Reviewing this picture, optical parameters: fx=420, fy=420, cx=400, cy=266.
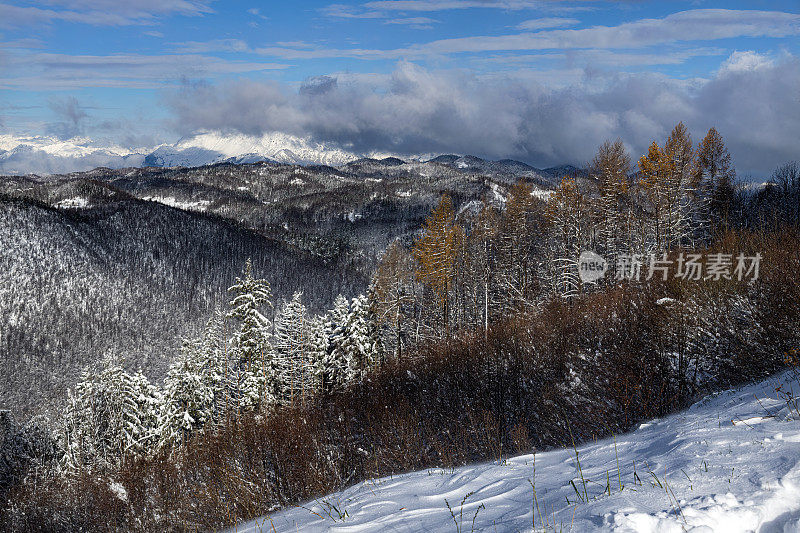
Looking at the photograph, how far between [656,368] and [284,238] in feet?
561

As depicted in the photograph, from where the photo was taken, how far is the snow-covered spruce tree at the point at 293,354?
30587 mm

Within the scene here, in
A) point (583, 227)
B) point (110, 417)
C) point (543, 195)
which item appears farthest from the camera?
point (543, 195)

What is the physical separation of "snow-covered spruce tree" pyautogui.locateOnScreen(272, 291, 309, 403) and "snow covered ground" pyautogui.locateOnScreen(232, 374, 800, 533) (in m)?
25.2

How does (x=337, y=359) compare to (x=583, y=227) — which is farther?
(x=337, y=359)

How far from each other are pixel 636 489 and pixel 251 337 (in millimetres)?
21473

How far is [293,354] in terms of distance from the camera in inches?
1300

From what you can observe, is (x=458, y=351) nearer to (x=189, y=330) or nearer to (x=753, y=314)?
(x=753, y=314)

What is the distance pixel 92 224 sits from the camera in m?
140

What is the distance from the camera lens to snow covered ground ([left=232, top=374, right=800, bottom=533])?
281cm

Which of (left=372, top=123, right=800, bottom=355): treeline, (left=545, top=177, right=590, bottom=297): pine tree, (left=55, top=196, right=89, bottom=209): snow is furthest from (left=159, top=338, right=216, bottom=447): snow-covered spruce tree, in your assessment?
(left=55, top=196, right=89, bottom=209): snow

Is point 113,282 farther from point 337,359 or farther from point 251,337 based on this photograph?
point 251,337

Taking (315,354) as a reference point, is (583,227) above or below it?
above

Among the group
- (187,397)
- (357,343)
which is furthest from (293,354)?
(357,343)

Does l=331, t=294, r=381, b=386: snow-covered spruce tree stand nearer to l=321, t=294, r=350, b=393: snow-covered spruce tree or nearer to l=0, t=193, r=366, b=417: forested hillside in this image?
l=321, t=294, r=350, b=393: snow-covered spruce tree
